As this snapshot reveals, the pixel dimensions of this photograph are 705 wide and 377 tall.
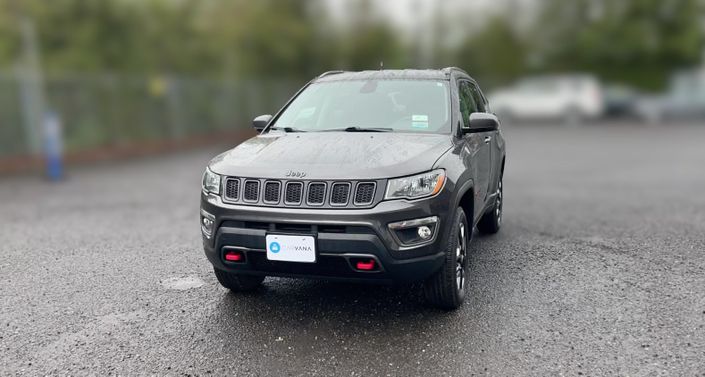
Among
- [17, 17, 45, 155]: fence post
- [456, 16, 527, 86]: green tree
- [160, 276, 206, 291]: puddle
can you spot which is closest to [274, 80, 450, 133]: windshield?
[160, 276, 206, 291]: puddle

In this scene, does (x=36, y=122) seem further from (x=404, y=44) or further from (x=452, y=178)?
(x=404, y=44)

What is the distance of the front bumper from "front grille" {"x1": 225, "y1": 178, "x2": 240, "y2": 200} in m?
0.06

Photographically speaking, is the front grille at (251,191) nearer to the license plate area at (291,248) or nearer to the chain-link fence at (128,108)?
the license plate area at (291,248)

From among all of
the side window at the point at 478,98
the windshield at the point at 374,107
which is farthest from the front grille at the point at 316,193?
the side window at the point at 478,98

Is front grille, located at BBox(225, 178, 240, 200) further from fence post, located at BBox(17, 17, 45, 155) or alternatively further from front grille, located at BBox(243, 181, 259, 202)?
fence post, located at BBox(17, 17, 45, 155)

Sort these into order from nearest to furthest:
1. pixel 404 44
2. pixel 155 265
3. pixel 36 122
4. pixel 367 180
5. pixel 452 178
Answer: pixel 367 180 → pixel 452 178 → pixel 155 265 → pixel 36 122 → pixel 404 44

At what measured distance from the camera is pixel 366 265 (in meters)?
3.53

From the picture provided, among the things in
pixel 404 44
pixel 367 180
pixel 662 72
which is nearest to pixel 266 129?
pixel 367 180

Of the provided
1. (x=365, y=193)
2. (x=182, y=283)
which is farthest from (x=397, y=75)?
(x=182, y=283)

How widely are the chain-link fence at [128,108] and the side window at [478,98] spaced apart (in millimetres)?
11348

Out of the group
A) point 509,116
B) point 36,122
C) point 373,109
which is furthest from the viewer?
point 509,116

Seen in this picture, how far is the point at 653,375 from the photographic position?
318cm

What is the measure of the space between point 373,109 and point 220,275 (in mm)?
1753

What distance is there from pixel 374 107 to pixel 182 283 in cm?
211
